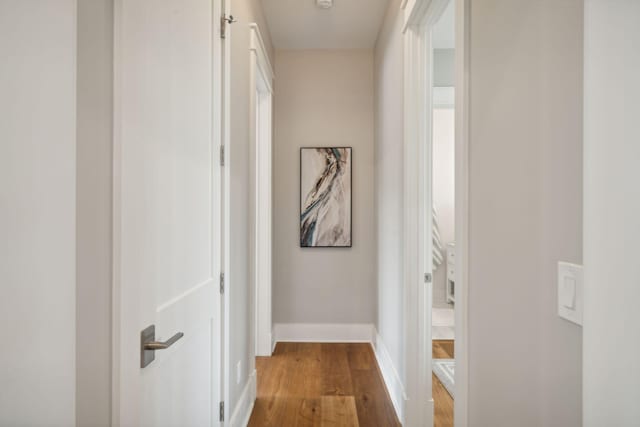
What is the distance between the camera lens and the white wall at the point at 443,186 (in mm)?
4105

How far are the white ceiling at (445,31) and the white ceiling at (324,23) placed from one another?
0.50 metres

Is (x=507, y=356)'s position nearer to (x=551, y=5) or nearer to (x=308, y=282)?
(x=551, y=5)

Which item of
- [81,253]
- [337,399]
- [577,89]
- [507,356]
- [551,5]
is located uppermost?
[551,5]

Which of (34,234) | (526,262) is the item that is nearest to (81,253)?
(34,234)

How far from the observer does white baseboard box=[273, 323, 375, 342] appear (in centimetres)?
356

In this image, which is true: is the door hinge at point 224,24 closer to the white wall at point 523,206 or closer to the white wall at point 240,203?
the white wall at point 240,203

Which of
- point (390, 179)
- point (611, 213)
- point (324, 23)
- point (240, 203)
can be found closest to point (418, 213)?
point (390, 179)

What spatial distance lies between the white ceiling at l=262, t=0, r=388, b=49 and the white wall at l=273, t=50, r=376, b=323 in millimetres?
139

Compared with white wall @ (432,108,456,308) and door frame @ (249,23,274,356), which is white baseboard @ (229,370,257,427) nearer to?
door frame @ (249,23,274,356)

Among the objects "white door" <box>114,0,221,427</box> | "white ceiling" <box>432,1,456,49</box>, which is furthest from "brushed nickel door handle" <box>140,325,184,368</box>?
"white ceiling" <box>432,1,456,49</box>

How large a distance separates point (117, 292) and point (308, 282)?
2.86 metres

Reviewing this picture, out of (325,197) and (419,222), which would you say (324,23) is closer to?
(325,197)

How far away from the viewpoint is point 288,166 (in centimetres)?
358

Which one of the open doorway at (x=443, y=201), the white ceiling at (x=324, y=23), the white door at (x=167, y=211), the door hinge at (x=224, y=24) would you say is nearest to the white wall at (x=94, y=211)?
the white door at (x=167, y=211)
